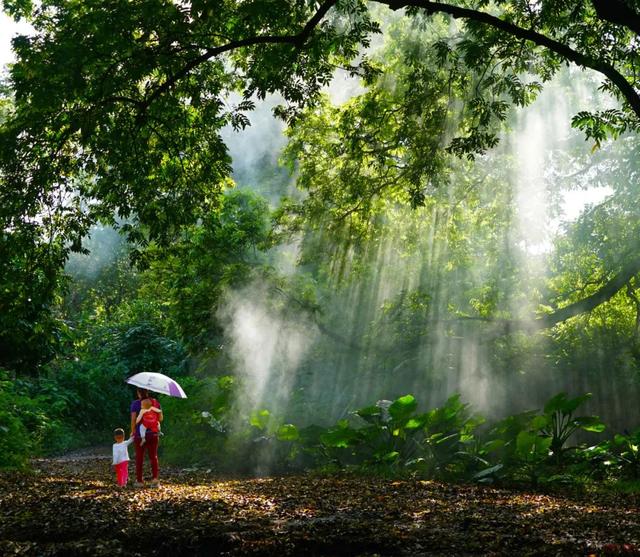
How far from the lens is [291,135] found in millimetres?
13281

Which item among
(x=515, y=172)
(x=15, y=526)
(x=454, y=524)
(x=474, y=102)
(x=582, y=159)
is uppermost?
(x=582, y=159)

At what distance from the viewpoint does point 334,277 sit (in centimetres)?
1866

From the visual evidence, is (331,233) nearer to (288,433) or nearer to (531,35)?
(288,433)

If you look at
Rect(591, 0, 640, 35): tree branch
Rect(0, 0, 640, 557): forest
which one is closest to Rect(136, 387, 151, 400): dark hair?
Rect(0, 0, 640, 557): forest

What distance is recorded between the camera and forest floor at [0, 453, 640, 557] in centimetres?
491

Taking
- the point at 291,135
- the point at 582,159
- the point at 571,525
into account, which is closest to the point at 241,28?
the point at 291,135

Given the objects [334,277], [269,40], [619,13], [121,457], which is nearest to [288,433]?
[121,457]

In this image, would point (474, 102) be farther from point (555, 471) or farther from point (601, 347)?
point (601, 347)

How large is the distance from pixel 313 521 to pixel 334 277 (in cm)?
1294

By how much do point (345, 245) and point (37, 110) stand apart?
7614mm

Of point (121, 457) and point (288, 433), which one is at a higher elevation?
point (288, 433)

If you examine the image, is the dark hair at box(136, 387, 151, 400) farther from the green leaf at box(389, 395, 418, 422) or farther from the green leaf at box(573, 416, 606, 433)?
the green leaf at box(573, 416, 606, 433)

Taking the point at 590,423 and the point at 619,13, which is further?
the point at 590,423

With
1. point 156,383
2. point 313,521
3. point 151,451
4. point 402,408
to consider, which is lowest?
point 313,521
